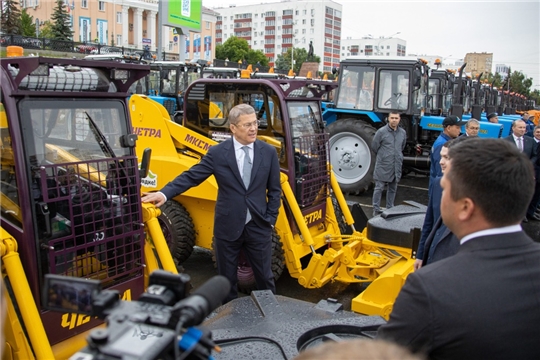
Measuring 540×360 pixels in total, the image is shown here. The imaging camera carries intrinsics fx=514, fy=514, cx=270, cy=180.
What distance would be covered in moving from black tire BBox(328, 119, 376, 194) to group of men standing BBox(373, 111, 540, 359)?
321 inches

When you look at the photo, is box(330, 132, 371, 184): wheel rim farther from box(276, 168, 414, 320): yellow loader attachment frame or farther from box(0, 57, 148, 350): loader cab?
box(0, 57, 148, 350): loader cab

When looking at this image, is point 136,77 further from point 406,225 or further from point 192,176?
point 406,225

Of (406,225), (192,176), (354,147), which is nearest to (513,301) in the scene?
(192,176)

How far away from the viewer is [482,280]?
1397 mm

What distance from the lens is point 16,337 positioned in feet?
8.64

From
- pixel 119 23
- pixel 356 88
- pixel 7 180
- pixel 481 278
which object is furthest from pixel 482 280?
pixel 119 23

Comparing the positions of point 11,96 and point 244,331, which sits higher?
point 11,96

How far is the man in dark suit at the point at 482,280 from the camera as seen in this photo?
137 cm

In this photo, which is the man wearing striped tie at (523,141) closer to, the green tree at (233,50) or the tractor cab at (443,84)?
the tractor cab at (443,84)

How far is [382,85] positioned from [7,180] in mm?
8464

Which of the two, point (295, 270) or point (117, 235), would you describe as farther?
point (295, 270)

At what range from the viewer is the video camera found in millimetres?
1038

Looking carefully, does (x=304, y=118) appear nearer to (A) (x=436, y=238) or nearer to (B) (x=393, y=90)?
(A) (x=436, y=238)

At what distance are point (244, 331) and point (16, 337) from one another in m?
1.27
